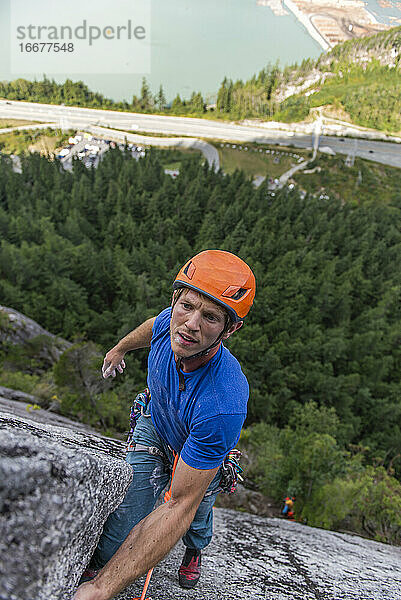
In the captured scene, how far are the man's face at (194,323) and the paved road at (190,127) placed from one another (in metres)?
Result: 86.4

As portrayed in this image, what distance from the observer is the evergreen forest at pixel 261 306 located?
39.1ft

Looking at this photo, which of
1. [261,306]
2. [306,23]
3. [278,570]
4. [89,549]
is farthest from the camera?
[306,23]

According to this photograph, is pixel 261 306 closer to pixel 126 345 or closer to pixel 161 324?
pixel 126 345

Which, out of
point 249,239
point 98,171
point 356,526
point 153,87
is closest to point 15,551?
point 356,526

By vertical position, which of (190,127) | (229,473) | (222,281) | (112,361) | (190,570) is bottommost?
(190,570)

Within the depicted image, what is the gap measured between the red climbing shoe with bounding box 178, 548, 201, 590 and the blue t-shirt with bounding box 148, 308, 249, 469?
1125 millimetres

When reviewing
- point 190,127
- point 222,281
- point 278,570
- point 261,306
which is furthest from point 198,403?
point 190,127

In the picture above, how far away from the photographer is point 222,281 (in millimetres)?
2607

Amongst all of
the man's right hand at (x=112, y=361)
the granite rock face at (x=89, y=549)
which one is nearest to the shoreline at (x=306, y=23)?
the man's right hand at (x=112, y=361)

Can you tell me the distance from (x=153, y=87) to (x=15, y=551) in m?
107

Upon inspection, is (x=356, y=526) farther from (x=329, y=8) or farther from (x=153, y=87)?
(x=329, y=8)

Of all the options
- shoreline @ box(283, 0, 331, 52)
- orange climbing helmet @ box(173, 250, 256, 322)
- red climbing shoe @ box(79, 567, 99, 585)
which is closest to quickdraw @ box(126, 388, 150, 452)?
red climbing shoe @ box(79, 567, 99, 585)

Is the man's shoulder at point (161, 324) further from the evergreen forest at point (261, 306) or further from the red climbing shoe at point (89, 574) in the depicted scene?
the evergreen forest at point (261, 306)

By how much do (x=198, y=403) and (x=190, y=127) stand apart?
91.0 metres
